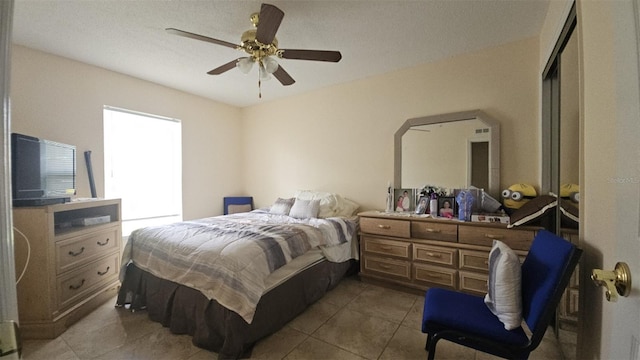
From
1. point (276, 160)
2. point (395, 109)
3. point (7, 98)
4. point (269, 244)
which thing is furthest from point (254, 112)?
point (7, 98)

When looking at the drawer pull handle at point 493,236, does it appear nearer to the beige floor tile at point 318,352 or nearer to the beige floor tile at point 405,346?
the beige floor tile at point 405,346

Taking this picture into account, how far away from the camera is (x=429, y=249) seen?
91.9 inches

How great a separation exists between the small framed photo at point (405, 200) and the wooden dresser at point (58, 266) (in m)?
3.12

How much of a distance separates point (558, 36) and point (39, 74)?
4469 mm

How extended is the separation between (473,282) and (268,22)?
2.66 metres

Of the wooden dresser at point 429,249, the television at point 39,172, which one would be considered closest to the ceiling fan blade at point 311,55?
the wooden dresser at point 429,249

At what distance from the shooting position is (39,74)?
240cm

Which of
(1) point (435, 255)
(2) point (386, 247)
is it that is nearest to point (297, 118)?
(2) point (386, 247)

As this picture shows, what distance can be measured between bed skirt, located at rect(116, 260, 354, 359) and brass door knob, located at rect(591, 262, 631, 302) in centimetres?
171

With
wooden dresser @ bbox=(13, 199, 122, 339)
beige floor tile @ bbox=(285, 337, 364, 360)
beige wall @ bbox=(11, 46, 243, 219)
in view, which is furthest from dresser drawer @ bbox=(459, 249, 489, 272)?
beige wall @ bbox=(11, 46, 243, 219)

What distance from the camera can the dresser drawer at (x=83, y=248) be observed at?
1933mm

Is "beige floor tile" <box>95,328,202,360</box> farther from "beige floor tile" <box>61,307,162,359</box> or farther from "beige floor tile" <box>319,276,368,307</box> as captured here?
"beige floor tile" <box>319,276,368,307</box>

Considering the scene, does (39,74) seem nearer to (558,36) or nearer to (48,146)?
(48,146)

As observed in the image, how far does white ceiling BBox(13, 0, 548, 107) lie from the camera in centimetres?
184
